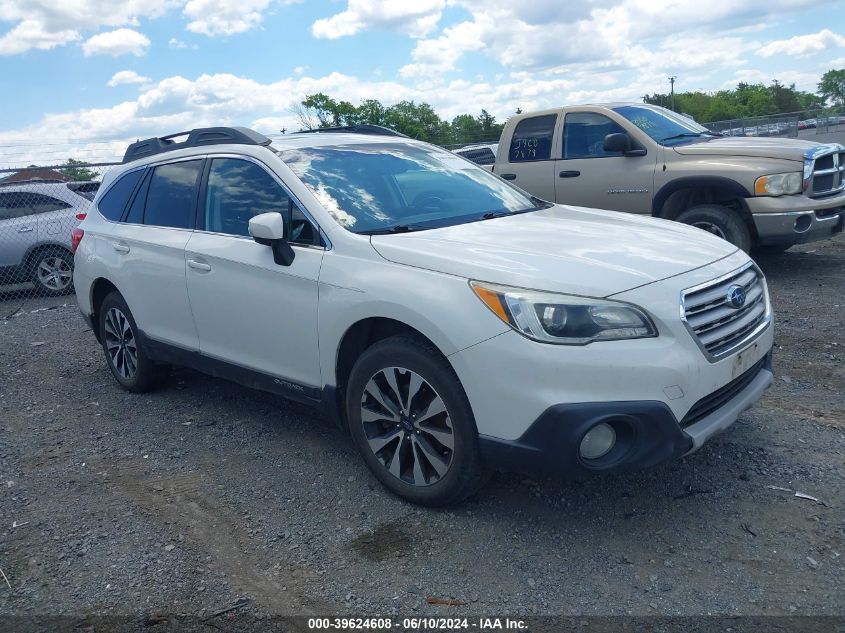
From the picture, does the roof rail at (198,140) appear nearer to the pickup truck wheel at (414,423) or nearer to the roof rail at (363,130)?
the roof rail at (363,130)

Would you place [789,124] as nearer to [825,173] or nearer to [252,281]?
[825,173]

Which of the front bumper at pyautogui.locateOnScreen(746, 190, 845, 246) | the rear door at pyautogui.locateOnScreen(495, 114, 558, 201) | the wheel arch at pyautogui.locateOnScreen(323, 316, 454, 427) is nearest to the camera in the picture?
the wheel arch at pyautogui.locateOnScreen(323, 316, 454, 427)

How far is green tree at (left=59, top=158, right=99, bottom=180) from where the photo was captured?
40.4ft

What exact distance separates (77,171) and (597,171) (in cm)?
896

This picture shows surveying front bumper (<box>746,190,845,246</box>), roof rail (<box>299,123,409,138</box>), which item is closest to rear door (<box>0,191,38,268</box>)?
roof rail (<box>299,123,409,138</box>)

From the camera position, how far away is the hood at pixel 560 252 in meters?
3.23

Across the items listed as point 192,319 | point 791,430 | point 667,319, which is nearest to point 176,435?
point 192,319

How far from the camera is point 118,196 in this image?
18.7 ft

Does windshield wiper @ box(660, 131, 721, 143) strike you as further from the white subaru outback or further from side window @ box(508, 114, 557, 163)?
the white subaru outback

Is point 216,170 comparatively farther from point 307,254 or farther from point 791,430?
point 791,430

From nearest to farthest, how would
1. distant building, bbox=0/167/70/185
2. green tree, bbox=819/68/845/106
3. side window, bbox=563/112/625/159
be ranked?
side window, bbox=563/112/625/159 < distant building, bbox=0/167/70/185 < green tree, bbox=819/68/845/106

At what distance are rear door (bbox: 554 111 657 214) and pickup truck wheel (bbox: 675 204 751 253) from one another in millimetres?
548

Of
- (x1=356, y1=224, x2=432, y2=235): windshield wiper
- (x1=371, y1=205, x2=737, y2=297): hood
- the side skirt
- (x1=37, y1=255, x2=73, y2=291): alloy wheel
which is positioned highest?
(x1=356, y1=224, x2=432, y2=235): windshield wiper

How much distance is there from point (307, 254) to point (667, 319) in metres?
1.82
